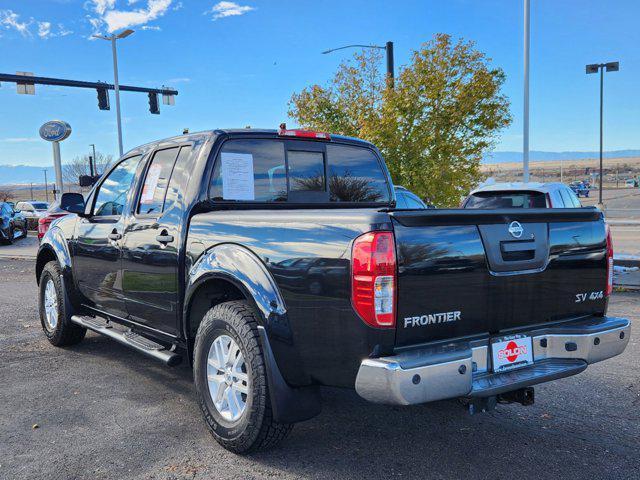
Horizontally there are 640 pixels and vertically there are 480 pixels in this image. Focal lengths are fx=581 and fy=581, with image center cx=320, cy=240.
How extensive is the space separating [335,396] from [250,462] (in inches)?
50.8

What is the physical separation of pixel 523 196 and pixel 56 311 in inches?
262

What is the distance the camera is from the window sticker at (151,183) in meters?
4.45

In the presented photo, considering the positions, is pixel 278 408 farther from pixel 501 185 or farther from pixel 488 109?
pixel 488 109

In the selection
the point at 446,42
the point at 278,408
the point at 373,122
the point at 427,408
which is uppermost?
the point at 446,42

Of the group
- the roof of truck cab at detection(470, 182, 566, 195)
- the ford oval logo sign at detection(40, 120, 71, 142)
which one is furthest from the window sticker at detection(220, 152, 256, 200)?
the ford oval logo sign at detection(40, 120, 71, 142)

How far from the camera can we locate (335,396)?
14.9 feet

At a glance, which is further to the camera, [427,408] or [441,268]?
[427,408]

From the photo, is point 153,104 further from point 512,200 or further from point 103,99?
point 512,200

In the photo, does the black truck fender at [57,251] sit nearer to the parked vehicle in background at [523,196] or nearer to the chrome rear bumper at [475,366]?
the chrome rear bumper at [475,366]

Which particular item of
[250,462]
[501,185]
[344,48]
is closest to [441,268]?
[250,462]

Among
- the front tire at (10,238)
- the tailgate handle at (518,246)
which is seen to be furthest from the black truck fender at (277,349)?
the front tire at (10,238)

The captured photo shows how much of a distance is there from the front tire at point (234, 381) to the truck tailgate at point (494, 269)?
0.87m

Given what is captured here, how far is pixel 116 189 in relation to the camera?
508 centimetres

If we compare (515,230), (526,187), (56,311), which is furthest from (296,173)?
(526,187)
